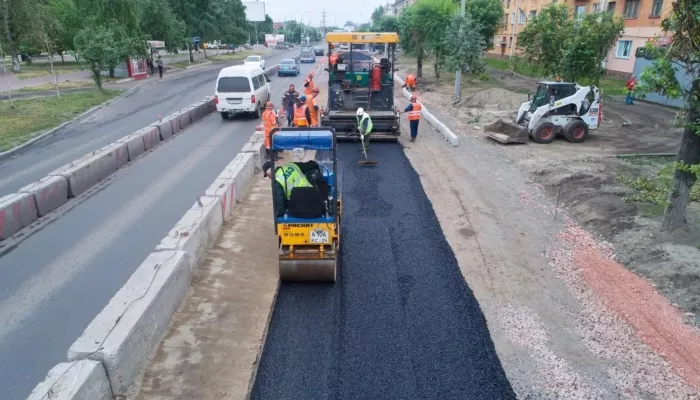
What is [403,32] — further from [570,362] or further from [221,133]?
[570,362]

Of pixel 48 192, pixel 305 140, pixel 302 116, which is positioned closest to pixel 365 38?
pixel 302 116

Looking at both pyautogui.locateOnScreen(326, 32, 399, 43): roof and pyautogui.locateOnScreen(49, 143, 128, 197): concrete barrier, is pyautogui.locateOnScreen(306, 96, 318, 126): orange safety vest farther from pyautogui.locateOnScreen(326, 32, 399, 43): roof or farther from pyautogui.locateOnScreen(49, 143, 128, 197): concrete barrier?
pyautogui.locateOnScreen(49, 143, 128, 197): concrete barrier

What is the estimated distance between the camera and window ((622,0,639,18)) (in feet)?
101

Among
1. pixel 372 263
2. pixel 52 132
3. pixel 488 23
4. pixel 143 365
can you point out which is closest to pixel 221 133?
pixel 52 132

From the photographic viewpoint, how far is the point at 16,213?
9289mm

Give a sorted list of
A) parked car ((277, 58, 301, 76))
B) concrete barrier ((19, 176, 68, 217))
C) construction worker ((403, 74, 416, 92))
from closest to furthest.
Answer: concrete barrier ((19, 176, 68, 217)) → construction worker ((403, 74, 416, 92)) → parked car ((277, 58, 301, 76))

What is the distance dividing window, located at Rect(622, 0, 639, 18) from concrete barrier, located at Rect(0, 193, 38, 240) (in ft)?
114

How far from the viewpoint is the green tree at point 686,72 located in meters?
7.33

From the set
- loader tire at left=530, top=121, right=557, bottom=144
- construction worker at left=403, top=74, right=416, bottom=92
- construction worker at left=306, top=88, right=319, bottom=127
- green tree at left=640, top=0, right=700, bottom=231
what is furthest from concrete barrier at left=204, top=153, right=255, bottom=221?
construction worker at left=403, top=74, right=416, bottom=92

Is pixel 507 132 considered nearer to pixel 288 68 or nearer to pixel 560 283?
pixel 560 283

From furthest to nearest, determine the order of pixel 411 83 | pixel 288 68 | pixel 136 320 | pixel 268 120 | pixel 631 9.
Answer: pixel 288 68 < pixel 631 9 < pixel 411 83 < pixel 268 120 < pixel 136 320

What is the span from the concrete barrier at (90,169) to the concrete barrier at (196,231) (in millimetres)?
4255

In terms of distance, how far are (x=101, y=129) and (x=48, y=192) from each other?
33.0ft

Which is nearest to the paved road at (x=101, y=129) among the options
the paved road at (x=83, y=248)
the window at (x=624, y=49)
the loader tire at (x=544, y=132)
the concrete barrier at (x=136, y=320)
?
the paved road at (x=83, y=248)
